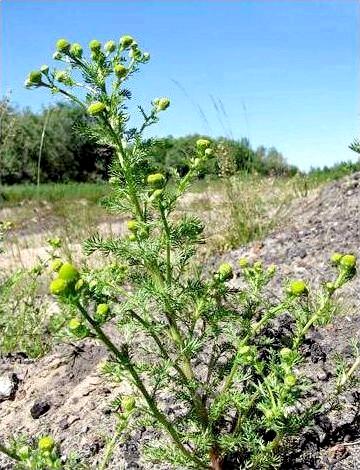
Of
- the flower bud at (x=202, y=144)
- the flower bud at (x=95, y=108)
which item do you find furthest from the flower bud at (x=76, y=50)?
the flower bud at (x=202, y=144)

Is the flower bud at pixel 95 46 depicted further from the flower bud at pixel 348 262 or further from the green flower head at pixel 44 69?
the flower bud at pixel 348 262

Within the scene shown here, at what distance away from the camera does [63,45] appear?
1912 millimetres

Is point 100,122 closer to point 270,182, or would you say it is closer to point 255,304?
point 255,304

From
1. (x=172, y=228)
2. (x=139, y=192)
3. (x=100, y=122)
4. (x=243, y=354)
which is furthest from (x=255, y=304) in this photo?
(x=100, y=122)

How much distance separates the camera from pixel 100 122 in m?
1.96

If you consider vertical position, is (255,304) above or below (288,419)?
above

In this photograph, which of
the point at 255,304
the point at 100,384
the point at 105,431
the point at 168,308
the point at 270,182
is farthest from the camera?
the point at 270,182

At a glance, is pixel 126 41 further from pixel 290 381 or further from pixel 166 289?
pixel 290 381

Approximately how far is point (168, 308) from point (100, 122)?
0.61m

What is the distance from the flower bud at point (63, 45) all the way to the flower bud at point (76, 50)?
2 centimetres

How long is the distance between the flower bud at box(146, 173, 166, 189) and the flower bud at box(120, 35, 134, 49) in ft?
1.59

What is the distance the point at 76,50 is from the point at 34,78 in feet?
0.51

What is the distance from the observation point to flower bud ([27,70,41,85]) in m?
1.92

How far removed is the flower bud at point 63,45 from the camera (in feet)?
6.23
